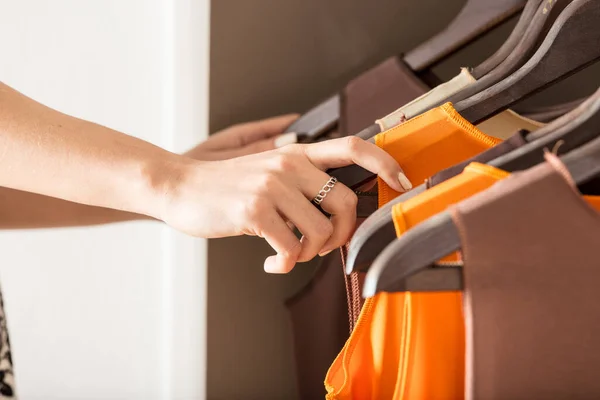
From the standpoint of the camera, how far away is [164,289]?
3.23 ft

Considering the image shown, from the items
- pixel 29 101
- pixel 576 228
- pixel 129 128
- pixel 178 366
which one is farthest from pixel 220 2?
pixel 576 228

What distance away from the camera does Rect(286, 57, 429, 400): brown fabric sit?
69 cm

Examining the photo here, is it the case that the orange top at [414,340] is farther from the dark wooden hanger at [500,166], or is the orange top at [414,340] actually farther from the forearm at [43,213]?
the forearm at [43,213]

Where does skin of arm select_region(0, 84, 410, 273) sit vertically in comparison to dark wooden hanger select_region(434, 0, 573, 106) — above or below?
below

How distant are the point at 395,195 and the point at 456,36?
0.79 ft

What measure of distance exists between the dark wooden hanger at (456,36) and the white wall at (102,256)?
0.92 feet

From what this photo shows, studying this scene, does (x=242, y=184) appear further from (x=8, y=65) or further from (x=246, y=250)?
(x=8, y=65)

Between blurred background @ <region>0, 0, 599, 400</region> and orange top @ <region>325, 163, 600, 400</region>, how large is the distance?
41 cm

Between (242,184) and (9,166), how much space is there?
184 millimetres

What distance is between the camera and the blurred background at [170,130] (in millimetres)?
874

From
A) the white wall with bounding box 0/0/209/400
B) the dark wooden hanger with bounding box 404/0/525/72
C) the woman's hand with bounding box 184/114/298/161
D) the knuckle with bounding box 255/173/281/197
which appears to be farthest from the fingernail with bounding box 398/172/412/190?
the white wall with bounding box 0/0/209/400

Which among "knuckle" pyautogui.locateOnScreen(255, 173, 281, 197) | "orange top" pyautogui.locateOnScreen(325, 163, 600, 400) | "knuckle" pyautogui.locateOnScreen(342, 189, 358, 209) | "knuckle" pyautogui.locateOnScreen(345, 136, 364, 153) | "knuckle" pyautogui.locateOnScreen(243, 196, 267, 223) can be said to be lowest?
"orange top" pyautogui.locateOnScreen(325, 163, 600, 400)

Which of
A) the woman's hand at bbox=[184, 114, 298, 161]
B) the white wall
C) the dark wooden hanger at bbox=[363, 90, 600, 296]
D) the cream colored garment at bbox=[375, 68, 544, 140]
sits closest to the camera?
the dark wooden hanger at bbox=[363, 90, 600, 296]

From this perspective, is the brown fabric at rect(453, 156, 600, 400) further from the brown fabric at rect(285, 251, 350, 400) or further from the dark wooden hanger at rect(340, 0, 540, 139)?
the brown fabric at rect(285, 251, 350, 400)
